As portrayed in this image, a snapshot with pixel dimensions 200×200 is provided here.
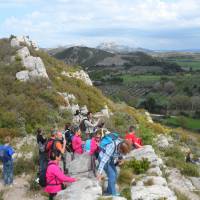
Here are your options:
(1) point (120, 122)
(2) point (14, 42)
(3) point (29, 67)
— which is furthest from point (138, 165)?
(2) point (14, 42)

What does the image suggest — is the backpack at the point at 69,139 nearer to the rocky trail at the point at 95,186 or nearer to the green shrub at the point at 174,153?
the rocky trail at the point at 95,186

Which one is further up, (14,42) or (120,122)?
(14,42)

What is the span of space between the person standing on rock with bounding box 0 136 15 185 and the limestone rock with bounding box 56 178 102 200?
3220 mm

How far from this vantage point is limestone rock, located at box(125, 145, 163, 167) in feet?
45.3

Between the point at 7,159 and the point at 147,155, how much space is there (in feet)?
15.9

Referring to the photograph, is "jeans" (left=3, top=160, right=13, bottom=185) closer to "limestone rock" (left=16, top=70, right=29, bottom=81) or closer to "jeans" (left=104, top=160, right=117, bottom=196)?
"jeans" (left=104, top=160, right=117, bottom=196)

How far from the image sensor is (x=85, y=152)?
12219mm

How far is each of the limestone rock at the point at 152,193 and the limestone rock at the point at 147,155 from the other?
2.42 metres

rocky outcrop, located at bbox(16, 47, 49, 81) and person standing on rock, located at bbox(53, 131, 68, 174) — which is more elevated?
rocky outcrop, located at bbox(16, 47, 49, 81)

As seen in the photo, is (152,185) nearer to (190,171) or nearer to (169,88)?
(190,171)

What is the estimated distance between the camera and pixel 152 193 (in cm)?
1081

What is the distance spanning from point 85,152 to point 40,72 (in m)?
13.9

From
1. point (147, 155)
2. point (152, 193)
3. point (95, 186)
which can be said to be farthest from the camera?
point (147, 155)

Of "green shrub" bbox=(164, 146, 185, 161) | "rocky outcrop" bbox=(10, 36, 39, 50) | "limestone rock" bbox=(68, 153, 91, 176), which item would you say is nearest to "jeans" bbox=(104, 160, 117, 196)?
"limestone rock" bbox=(68, 153, 91, 176)
